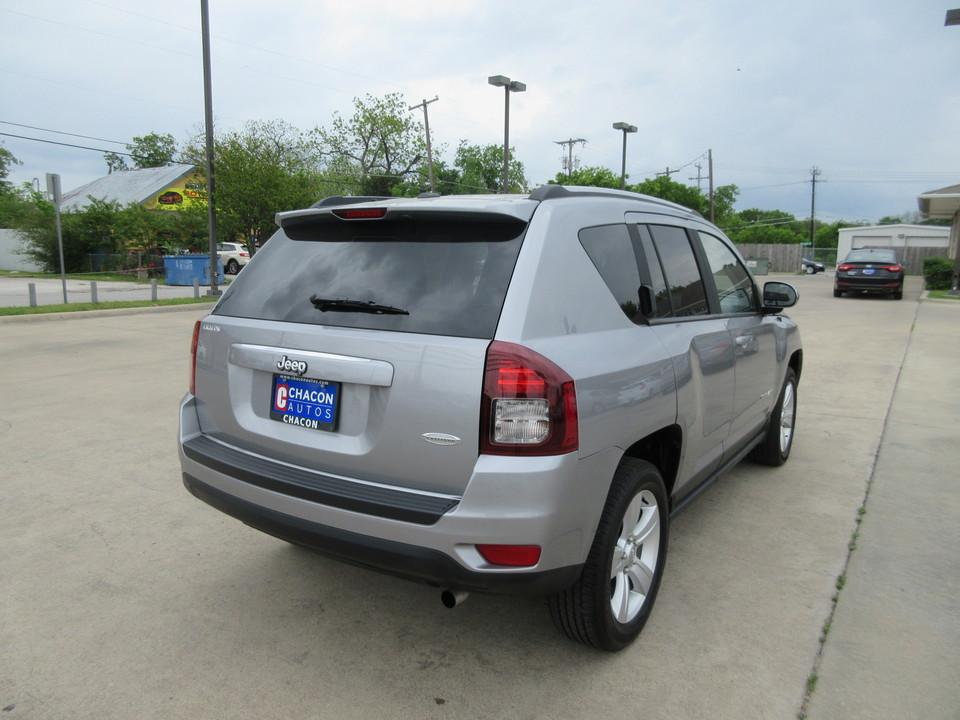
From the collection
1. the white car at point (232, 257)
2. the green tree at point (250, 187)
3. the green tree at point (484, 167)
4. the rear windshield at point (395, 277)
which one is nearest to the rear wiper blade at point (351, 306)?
the rear windshield at point (395, 277)

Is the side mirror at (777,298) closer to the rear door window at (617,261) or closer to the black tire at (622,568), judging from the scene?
the rear door window at (617,261)

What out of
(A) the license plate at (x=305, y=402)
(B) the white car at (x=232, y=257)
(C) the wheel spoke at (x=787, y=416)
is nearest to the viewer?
(A) the license plate at (x=305, y=402)

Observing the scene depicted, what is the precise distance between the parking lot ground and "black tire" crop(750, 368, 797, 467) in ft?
0.35

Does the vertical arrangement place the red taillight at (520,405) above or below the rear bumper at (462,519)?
above

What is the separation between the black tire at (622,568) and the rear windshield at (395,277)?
0.83 metres

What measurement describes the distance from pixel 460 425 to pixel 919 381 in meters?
8.10

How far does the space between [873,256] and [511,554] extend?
23610mm

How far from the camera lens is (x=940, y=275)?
2575cm

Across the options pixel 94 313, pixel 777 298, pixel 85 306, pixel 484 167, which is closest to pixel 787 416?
pixel 777 298

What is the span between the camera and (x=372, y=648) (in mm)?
2805

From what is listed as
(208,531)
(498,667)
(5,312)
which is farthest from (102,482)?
(5,312)

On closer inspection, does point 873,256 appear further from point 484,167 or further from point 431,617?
point 484,167

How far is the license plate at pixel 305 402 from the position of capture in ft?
8.18

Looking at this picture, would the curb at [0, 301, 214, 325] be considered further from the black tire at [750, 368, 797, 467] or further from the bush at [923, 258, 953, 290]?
the bush at [923, 258, 953, 290]
